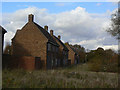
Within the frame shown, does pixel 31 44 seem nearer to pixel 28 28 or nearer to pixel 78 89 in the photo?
pixel 28 28

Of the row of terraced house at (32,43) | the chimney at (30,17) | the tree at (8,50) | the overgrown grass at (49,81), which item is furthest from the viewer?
the tree at (8,50)

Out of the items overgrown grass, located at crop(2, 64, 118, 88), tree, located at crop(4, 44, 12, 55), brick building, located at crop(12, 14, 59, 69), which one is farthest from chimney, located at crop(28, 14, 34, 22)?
tree, located at crop(4, 44, 12, 55)

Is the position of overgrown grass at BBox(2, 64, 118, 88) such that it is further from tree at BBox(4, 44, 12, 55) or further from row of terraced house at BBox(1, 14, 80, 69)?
tree at BBox(4, 44, 12, 55)

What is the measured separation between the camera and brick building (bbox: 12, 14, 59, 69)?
100ft

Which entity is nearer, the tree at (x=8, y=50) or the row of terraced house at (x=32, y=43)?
the row of terraced house at (x=32, y=43)

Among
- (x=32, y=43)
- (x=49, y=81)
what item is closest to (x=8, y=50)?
(x=32, y=43)

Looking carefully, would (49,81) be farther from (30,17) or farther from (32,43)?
(30,17)

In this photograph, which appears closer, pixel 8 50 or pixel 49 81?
pixel 49 81

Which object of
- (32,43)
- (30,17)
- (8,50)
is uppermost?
(30,17)

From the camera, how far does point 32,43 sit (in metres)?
31.2

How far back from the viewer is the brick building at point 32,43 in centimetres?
3059

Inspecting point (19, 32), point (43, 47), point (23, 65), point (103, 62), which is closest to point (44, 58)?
point (43, 47)

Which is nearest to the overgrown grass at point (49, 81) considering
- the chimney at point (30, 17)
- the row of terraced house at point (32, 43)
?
the row of terraced house at point (32, 43)

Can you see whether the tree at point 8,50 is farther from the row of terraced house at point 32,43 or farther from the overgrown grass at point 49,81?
the overgrown grass at point 49,81
